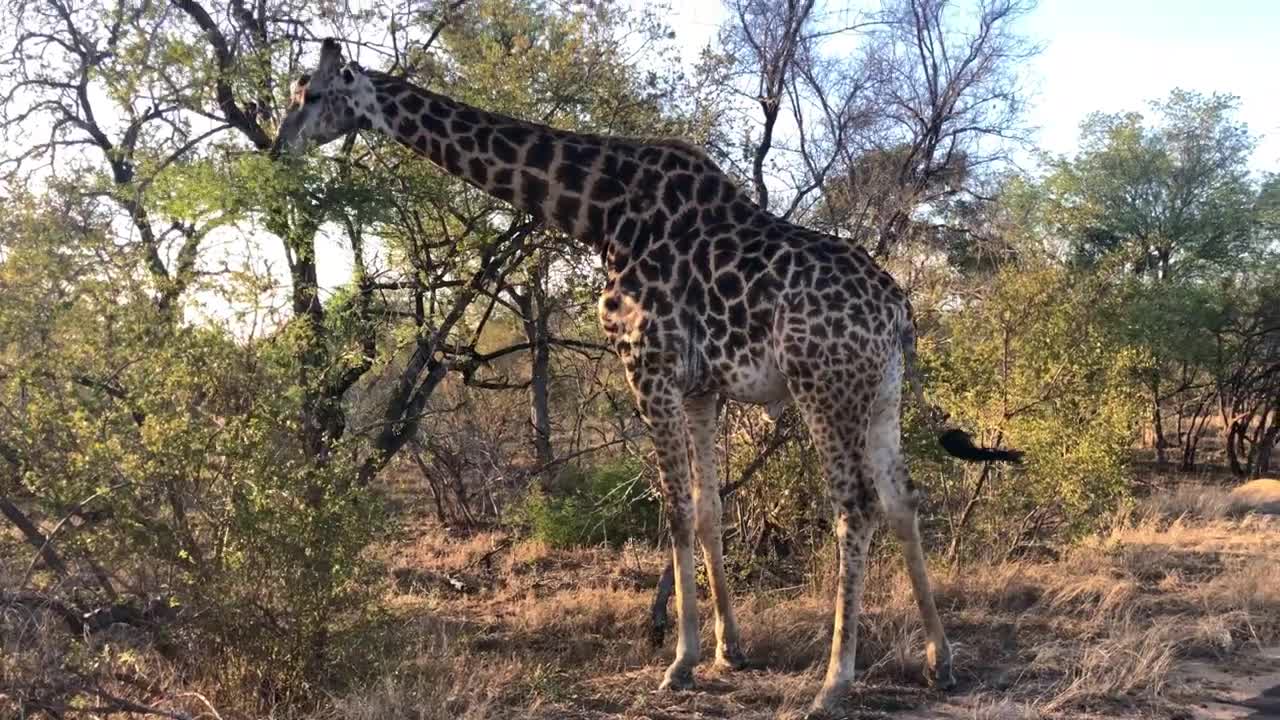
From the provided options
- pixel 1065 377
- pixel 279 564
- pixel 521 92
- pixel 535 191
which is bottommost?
pixel 279 564

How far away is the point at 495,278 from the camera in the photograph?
7402mm

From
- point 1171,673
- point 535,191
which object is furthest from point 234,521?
point 1171,673

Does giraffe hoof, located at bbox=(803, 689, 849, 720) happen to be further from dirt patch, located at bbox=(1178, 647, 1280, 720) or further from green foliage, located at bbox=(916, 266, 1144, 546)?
green foliage, located at bbox=(916, 266, 1144, 546)

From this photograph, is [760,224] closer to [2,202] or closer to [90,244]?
[90,244]

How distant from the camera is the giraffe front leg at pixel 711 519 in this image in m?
5.85

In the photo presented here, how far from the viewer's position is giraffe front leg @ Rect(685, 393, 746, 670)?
5.85 m

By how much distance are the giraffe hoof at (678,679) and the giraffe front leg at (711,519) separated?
1.24 ft

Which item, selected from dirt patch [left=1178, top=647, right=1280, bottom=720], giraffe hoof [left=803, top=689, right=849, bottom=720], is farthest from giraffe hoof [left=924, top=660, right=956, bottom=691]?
dirt patch [left=1178, top=647, right=1280, bottom=720]

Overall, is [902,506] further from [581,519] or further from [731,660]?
[581,519]

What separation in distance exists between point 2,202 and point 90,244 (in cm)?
107

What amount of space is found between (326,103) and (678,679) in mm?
3914

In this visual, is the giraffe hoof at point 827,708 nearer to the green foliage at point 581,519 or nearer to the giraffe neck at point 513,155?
the giraffe neck at point 513,155

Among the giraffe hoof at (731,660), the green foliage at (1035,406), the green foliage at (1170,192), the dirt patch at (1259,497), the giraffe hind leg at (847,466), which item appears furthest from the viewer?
the green foliage at (1170,192)

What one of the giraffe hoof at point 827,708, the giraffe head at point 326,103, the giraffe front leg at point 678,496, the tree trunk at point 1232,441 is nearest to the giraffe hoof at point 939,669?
the giraffe hoof at point 827,708
